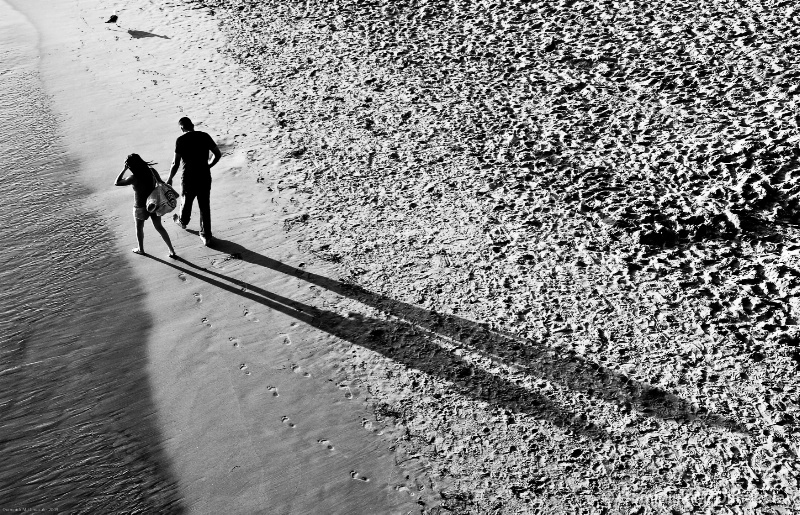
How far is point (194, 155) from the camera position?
8047mm

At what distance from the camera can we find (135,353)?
732cm

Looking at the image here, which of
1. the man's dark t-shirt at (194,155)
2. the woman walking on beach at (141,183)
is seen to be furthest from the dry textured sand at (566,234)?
the woman walking on beach at (141,183)

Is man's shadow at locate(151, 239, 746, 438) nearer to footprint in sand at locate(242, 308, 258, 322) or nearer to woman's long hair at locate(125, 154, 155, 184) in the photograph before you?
footprint in sand at locate(242, 308, 258, 322)

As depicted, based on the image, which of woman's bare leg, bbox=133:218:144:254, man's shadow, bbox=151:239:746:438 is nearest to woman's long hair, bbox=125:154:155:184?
woman's bare leg, bbox=133:218:144:254

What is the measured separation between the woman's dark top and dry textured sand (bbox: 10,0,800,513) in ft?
2.63

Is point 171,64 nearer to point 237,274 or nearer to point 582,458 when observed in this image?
point 237,274

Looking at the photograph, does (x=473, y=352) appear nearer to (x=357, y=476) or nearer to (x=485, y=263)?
(x=485, y=263)

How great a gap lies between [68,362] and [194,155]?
8.14 feet

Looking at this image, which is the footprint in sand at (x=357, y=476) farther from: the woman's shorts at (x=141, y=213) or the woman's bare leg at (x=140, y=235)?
the woman's bare leg at (x=140, y=235)

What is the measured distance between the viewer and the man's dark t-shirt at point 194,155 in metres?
7.97

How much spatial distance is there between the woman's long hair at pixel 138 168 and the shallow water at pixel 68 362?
1173 mm

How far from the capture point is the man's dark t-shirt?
797 cm

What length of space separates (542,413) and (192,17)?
39.9 feet

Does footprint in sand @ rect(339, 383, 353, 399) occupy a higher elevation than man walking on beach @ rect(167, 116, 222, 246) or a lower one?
lower
